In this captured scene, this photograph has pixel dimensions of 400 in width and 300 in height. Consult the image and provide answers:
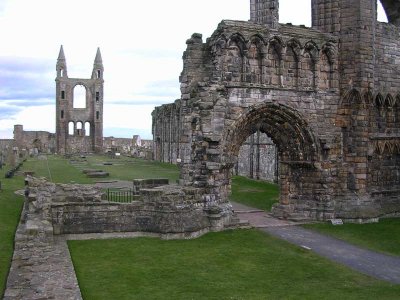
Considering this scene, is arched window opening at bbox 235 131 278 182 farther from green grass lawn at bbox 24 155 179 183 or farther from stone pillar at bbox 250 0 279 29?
stone pillar at bbox 250 0 279 29

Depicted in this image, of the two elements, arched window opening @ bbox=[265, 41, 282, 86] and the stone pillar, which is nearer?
arched window opening @ bbox=[265, 41, 282, 86]

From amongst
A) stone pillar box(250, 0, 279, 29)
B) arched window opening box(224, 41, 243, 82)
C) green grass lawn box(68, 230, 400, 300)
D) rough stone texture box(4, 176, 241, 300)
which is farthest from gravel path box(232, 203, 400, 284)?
stone pillar box(250, 0, 279, 29)

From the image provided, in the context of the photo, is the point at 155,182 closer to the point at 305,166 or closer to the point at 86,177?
the point at 305,166

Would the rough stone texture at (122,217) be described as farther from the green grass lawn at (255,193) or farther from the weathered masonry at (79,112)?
the weathered masonry at (79,112)

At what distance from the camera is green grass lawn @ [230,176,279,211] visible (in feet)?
69.3

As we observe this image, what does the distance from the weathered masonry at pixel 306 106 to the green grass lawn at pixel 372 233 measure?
71cm

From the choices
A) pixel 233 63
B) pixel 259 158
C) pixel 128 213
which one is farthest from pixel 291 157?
pixel 259 158

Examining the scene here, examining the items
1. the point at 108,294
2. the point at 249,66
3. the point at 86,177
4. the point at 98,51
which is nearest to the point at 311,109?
the point at 249,66

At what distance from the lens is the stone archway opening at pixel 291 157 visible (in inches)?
628

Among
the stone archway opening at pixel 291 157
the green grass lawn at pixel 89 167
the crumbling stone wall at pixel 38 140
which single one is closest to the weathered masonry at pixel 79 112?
the crumbling stone wall at pixel 38 140

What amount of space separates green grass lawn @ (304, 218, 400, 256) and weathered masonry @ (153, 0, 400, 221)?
714 millimetres

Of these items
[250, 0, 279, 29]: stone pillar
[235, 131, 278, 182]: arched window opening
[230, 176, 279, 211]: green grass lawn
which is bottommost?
[230, 176, 279, 211]: green grass lawn

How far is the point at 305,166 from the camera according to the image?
56.4 feet

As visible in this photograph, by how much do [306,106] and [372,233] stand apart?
16.0ft
